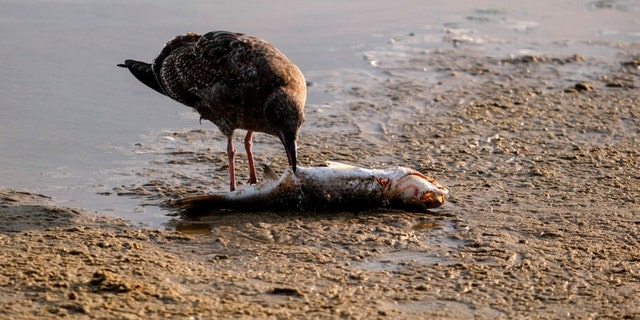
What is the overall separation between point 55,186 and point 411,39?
621 centimetres

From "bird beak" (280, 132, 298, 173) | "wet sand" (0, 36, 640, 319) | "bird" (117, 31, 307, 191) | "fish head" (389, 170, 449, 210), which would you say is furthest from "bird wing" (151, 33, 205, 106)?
"fish head" (389, 170, 449, 210)

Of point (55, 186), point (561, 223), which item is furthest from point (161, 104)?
point (561, 223)

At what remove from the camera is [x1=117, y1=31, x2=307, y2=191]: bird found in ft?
25.3

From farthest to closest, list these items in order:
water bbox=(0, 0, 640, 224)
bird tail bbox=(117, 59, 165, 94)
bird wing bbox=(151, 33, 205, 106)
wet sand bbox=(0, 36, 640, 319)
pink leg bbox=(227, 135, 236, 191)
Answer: bird tail bbox=(117, 59, 165, 94), water bbox=(0, 0, 640, 224), bird wing bbox=(151, 33, 205, 106), pink leg bbox=(227, 135, 236, 191), wet sand bbox=(0, 36, 640, 319)

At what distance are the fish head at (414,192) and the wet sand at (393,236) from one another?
0.13 metres

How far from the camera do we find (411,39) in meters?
13.1

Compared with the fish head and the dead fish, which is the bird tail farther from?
the fish head

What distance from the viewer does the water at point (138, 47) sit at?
28.1ft

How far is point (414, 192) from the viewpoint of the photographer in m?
7.61

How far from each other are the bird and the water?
0.75 metres

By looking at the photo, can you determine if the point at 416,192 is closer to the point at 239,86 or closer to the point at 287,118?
the point at 287,118

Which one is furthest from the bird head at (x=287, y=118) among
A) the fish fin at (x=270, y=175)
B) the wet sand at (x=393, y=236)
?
the wet sand at (x=393, y=236)

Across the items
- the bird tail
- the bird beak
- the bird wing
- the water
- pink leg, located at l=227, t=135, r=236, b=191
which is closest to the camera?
the bird beak

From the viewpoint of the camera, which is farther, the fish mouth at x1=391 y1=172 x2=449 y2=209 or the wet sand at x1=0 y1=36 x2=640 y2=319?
the fish mouth at x1=391 y1=172 x2=449 y2=209
